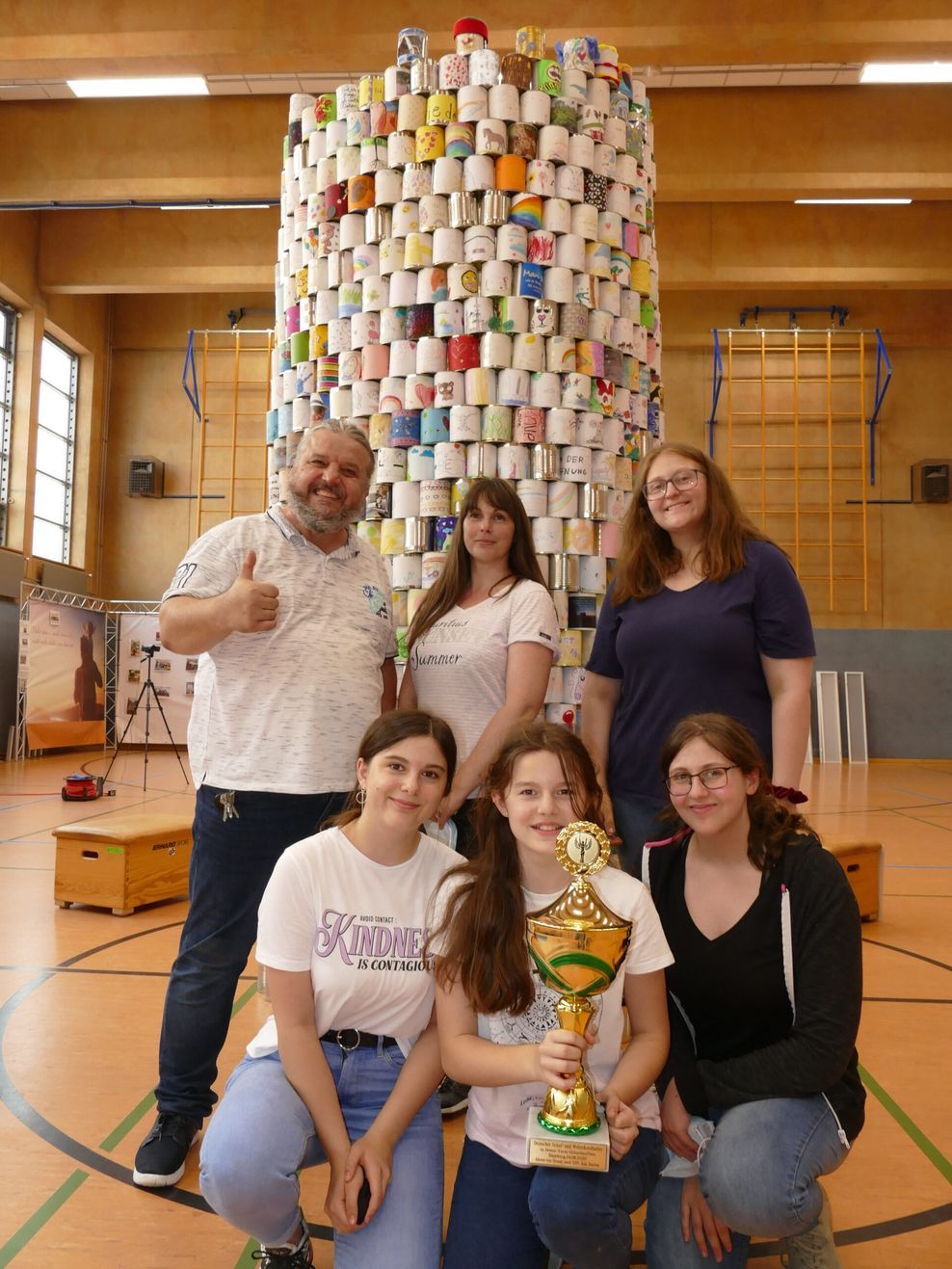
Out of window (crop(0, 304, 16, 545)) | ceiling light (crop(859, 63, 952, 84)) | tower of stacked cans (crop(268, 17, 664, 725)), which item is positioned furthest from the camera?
window (crop(0, 304, 16, 545))

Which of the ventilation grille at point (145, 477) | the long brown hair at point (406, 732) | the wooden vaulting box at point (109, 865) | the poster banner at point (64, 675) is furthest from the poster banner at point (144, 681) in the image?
Result: the long brown hair at point (406, 732)

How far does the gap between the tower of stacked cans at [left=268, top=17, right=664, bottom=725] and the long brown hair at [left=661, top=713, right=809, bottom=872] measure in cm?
178

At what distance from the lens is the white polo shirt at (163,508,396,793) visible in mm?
2494

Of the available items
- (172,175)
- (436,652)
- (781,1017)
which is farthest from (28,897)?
(172,175)

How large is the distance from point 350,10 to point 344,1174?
9606 millimetres

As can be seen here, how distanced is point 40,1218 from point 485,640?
1.70m

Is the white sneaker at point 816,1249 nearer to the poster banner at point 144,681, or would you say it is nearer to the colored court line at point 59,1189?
the colored court line at point 59,1189

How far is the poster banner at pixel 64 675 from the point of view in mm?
13727

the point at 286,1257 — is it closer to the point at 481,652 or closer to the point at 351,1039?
the point at 351,1039

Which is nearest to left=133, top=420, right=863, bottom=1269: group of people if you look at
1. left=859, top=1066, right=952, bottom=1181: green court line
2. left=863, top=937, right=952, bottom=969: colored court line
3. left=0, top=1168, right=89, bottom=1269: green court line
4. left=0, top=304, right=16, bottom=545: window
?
left=0, top=1168, right=89, bottom=1269: green court line

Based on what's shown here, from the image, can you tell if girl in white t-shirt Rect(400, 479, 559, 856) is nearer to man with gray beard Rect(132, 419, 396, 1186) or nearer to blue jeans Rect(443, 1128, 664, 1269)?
man with gray beard Rect(132, 419, 396, 1186)

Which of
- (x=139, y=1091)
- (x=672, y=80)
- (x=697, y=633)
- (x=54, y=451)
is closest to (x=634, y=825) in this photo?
(x=697, y=633)

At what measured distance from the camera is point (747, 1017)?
79.5 inches

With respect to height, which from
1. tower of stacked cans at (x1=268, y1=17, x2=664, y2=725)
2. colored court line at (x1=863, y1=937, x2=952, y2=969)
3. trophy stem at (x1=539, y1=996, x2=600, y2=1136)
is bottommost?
colored court line at (x1=863, y1=937, x2=952, y2=969)
